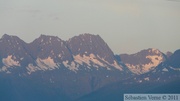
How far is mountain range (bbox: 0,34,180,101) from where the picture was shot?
15.3 feet

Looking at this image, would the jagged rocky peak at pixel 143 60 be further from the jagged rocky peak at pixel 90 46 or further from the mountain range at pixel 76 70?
the jagged rocky peak at pixel 90 46

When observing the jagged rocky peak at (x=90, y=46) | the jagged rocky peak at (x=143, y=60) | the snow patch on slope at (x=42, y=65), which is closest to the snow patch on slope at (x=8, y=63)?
the snow patch on slope at (x=42, y=65)

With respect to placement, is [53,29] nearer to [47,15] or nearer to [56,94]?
[47,15]

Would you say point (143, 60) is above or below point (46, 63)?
above

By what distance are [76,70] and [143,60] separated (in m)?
0.83

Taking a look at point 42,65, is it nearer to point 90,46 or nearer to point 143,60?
point 90,46

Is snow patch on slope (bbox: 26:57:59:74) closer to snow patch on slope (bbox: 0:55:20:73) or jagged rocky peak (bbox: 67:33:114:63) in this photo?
snow patch on slope (bbox: 0:55:20:73)

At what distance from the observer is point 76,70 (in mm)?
4871

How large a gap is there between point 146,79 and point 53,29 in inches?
49.9

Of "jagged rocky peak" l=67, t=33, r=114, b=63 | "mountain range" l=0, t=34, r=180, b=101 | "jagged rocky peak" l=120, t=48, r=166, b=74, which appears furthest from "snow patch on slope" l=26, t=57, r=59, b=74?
"jagged rocky peak" l=120, t=48, r=166, b=74

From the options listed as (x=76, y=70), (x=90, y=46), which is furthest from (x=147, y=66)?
(x=76, y=70)

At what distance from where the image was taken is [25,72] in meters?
4.72

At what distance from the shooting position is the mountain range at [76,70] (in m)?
4.67

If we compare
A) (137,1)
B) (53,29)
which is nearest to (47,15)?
(53,29)
